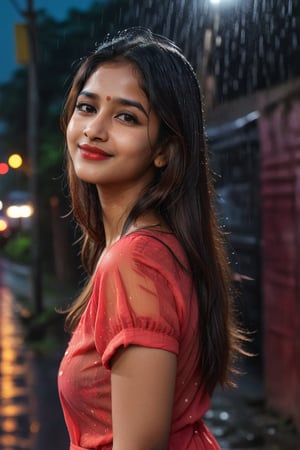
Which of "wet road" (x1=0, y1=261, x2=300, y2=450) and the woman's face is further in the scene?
"wet road" (x1=0, y1=261, x2=300, y2=450)

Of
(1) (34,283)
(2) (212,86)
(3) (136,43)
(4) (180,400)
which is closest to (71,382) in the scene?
(4) (180,400)

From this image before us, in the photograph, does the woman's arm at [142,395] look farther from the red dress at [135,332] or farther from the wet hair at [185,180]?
the wet hair at [185,180]

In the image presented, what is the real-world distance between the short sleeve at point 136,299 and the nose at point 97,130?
207mm

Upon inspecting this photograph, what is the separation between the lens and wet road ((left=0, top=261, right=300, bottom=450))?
21.0ft

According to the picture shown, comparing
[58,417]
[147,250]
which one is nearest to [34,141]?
[58,417]

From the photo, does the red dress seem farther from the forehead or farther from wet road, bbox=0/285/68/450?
wet road, bbox=0/285/68/450

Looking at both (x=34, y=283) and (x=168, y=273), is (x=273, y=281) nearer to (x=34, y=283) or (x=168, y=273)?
(x=168, y=273)

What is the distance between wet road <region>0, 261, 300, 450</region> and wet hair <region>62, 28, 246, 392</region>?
15.6 ft

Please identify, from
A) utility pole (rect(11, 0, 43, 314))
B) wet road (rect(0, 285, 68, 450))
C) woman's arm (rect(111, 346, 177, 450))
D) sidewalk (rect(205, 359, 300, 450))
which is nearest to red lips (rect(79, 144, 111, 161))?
woman's arm (rect(111, 346, 177, 450))

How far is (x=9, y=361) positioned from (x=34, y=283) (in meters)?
4.22

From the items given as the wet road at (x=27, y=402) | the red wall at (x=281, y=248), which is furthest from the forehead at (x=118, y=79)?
the wet road at (x=27, y=402)

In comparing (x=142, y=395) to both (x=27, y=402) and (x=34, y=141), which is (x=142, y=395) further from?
(x=34, y=141)

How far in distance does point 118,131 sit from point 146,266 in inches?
10.5

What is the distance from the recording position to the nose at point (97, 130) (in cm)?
157
